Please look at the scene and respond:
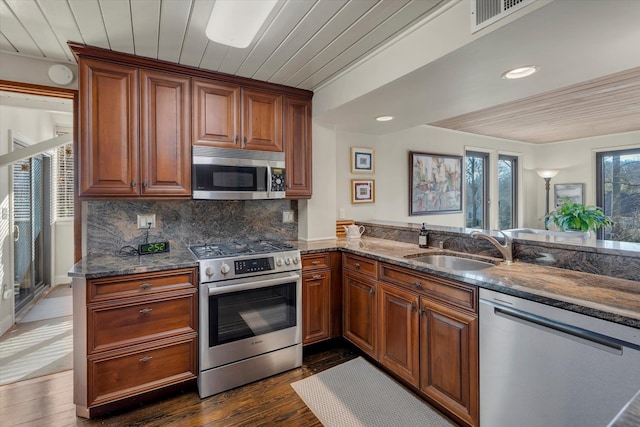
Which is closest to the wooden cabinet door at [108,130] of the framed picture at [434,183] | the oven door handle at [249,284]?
the oven door handle at [249,284]

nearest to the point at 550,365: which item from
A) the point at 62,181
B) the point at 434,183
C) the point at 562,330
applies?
the point at 562,330

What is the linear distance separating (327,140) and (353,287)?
1.48 metres

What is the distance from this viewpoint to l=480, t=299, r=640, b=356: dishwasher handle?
1.19 metres

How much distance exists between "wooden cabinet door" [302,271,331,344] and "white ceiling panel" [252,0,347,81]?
168 cm

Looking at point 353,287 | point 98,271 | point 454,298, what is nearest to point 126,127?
point 98,271

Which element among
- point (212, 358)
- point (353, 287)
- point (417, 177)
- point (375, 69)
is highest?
point (375, 69)

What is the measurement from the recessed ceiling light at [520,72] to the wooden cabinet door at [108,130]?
8.21 ft

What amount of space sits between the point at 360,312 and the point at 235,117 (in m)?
1.94

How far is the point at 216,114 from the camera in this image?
258 cm

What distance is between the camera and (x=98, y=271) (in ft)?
6.24

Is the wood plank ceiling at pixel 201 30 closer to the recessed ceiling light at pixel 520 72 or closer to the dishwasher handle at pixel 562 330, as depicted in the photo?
the recessed ceiling light at pixel 520 72

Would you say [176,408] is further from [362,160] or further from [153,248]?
[362,160]

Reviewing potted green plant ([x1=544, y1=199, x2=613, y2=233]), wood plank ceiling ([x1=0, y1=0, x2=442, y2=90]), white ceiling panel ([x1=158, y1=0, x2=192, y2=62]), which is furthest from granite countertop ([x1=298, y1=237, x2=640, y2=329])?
potted green plant ([x1=544, y1=199, x2=613, y2=233])

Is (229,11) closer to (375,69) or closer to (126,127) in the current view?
(375,69)
